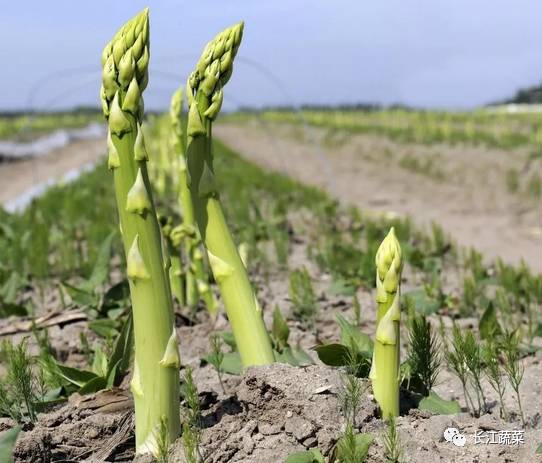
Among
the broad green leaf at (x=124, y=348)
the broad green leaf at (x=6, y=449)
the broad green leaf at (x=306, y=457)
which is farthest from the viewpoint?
the broad green leaf at (x=124, y=348)

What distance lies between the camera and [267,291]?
391 cm

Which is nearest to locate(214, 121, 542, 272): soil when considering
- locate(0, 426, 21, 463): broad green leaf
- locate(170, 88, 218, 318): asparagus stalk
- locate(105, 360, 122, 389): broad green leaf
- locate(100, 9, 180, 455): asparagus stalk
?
locate(170, 88, 218, 318): asparagus stalk

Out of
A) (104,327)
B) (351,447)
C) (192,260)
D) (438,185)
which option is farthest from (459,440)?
(438,185)

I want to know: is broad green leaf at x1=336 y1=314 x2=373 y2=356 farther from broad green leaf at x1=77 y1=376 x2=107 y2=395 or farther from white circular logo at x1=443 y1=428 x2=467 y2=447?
broad green leaf at x1=77 y1=376 x2=107 y2=395

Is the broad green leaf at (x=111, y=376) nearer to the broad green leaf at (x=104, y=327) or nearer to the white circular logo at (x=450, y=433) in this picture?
the broad green leaf at (x=104, y=327)

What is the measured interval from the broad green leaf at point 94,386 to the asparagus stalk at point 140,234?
0.41 meters

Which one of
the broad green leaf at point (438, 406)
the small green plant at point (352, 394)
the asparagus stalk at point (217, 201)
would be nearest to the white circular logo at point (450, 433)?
the broad green leaf at point (438, 406)

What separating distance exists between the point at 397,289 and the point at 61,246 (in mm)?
3342

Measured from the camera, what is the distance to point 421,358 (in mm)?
2049

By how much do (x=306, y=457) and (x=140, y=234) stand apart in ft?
2.22

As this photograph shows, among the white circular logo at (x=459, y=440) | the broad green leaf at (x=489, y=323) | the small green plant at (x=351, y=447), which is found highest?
the small green plant at (x=351, y=447)

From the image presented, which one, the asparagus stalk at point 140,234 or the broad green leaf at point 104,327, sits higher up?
the asparagus stalk at point 140,234

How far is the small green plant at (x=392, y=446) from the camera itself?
163cm

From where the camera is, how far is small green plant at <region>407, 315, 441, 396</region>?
2.03 m
